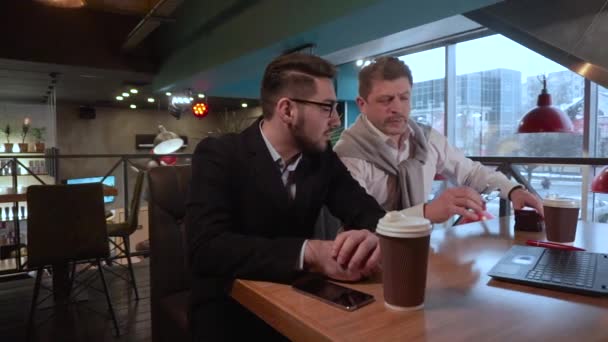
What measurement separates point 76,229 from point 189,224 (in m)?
2.08

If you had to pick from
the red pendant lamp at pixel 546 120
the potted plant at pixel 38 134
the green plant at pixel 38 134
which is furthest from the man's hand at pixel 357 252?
the green plant at pixel 38 134

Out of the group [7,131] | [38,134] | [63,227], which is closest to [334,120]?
[63,227]

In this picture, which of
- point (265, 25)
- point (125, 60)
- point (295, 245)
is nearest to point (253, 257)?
point (295, 245)

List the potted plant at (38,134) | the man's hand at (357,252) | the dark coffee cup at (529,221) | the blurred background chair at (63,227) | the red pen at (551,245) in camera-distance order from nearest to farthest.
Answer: the man's hand at (357,252) → the red pen at (551,245) → the dark coffee cup at (529,221) → the blurred background chair at (63,227) → the potted plant at (38,134)

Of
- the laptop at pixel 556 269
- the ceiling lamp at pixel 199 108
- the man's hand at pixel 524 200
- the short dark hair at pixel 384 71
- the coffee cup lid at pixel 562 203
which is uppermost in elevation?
the ceiling lamp at pixel 199 108

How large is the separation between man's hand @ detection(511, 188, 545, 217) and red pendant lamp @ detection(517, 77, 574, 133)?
210 centimetres

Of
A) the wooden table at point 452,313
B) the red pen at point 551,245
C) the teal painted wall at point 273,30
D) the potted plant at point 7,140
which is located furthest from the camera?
the potted plant at point 7,140

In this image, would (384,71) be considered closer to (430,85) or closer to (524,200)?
(524,200)

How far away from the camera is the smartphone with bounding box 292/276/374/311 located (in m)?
0.78

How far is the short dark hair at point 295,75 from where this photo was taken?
1237 millimetres

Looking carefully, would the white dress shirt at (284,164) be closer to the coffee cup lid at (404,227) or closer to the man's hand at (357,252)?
the man's hand at (357,252)

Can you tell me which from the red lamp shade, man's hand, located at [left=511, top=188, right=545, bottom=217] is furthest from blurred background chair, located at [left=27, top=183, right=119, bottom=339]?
the red lamp shade

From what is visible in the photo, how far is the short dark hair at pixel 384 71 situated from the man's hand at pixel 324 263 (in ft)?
2.97

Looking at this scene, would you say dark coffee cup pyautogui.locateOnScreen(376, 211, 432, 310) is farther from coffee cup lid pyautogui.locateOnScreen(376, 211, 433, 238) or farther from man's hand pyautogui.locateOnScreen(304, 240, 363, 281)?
man's hand pyautogui.locateOnScreen(304, 240, 363, 281)
